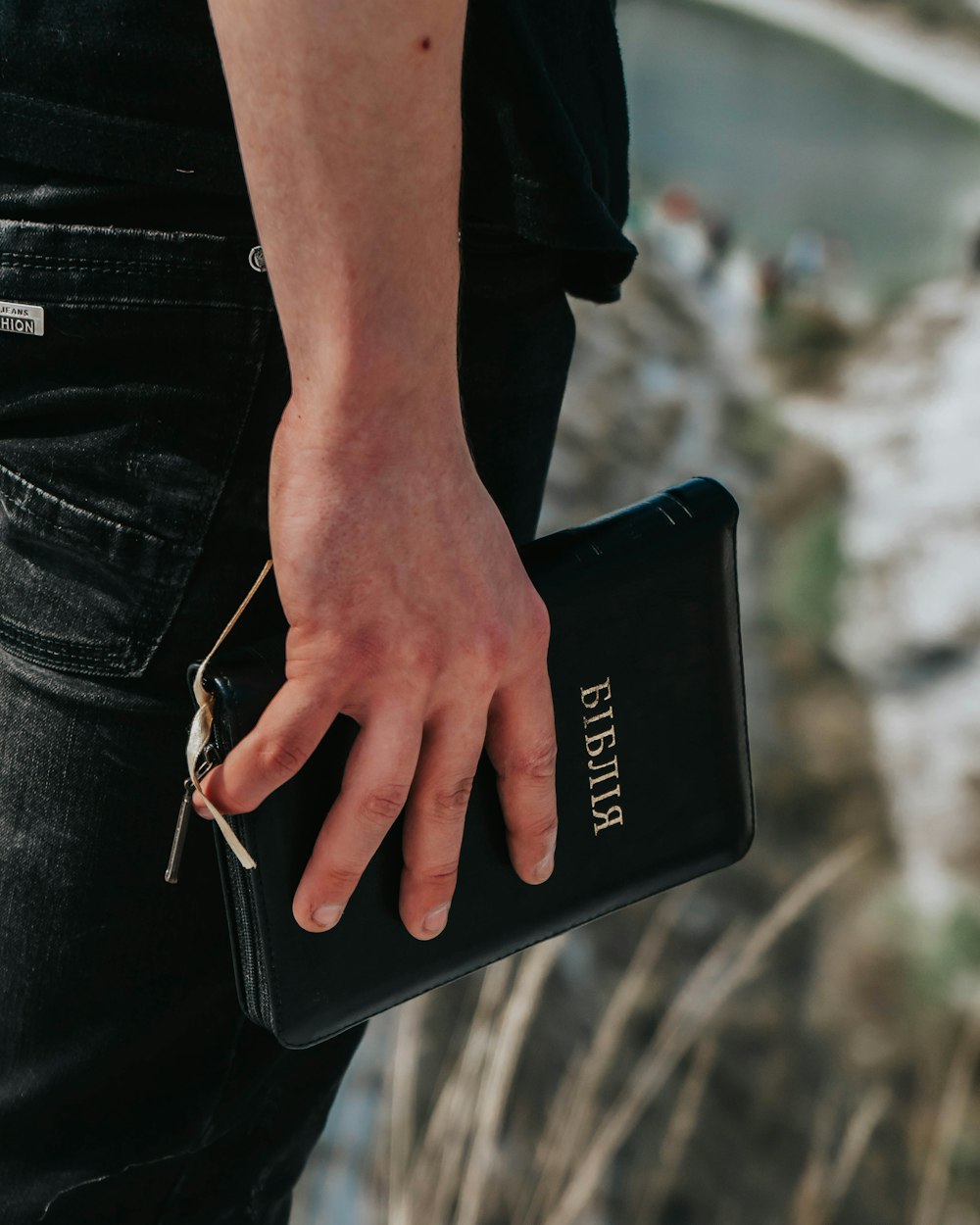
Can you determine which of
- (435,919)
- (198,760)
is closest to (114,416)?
(198,760)

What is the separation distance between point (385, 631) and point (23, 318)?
25 centimetres

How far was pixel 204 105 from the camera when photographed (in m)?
0.65

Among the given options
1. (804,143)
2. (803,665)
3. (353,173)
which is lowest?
(803,665)

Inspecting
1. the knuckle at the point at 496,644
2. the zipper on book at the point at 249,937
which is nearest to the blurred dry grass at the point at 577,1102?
the zipper on book at the point at 249,937

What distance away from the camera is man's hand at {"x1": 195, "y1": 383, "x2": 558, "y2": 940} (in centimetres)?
61

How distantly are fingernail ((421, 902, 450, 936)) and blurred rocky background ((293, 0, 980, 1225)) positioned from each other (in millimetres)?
1152

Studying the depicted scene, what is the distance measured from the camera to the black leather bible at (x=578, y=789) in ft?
2.20

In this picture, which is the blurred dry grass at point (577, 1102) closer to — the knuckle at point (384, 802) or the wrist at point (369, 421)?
the knuckle at point (384, 802)

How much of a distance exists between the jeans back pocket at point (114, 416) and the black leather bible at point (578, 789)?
2.6 inches

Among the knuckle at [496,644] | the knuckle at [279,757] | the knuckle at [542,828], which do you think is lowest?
the knuckle at [542,828]

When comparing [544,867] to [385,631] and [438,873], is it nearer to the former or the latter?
[438,873]

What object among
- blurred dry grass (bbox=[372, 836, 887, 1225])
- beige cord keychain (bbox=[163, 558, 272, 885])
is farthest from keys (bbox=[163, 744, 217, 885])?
blurred dry grass (bbox=[372, 836, 887, 1225])

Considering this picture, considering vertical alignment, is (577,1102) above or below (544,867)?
below

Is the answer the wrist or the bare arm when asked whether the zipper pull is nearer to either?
the bare arm
